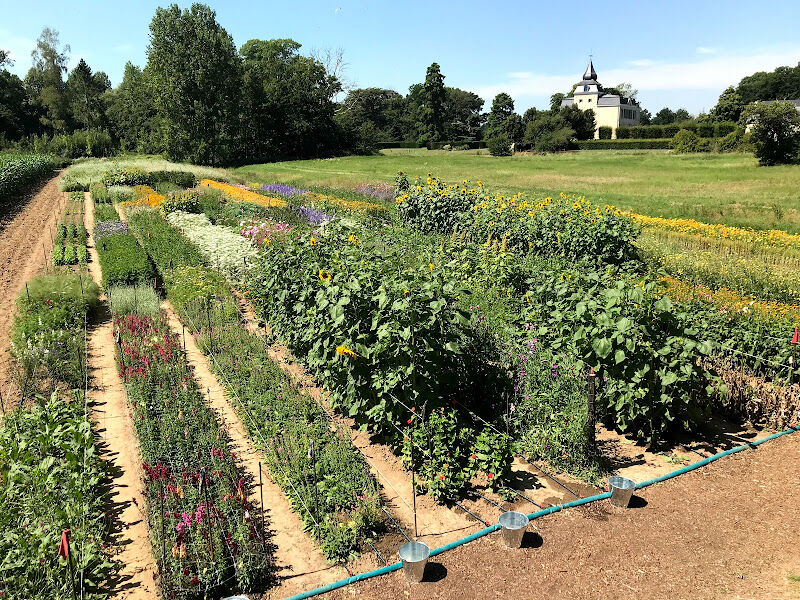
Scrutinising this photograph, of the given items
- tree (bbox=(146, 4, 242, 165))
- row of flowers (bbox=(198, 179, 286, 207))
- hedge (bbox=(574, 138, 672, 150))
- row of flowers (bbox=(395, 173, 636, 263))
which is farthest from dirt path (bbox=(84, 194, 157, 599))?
hedge (bbox=(574, 138, 672, 150))

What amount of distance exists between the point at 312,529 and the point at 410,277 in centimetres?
310

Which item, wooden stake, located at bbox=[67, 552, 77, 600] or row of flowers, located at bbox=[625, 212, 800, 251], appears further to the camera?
row of flowers, located at bbox=[625, 212, 800, 251]

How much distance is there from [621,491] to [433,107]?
78303 millimetres

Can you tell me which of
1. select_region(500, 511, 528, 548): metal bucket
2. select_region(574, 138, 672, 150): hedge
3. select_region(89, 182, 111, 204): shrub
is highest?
select_region(574, 138, 672, 150): hedge

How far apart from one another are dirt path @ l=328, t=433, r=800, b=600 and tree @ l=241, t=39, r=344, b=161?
60.9 metres

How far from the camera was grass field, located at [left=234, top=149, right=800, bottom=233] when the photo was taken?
22.3m

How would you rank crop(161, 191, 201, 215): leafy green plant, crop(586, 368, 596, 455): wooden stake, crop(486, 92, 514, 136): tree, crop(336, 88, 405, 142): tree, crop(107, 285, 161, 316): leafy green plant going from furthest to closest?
1. crop(486, 92, 514, 136): tree
2. crop(336, 88, 405, 142): tree
3. crop(161, 191, 201, 215): leafy green plant
4. crop(107, 285, 161, 316): leafy green plant
5. crop(586, 368, 596, 455): wooden stake

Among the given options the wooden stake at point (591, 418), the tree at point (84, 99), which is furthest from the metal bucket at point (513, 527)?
the tree at point (84, 99)

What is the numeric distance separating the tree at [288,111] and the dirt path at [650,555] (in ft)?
200

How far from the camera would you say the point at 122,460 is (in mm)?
6289

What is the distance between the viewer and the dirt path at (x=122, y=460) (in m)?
4.61

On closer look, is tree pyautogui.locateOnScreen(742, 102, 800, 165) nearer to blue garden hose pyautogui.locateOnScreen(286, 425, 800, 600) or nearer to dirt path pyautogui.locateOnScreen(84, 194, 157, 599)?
blue garden hose pyautogui.locateOnScreen(286, 425, 800, 600)

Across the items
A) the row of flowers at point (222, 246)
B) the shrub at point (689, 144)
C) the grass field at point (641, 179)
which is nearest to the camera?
the row of flowers at point (222, 246)

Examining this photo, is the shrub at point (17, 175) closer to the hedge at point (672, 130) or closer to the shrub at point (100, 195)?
the shrub at point (100, 195)
